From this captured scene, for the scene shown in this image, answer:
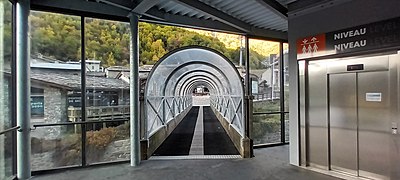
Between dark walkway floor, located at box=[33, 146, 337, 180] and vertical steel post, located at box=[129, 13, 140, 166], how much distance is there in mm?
317

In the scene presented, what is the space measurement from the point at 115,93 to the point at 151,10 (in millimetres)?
1885

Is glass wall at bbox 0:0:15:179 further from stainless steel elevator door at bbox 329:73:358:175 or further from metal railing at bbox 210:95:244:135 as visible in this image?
stainless steel elevator door at bbox 329:73:358:175

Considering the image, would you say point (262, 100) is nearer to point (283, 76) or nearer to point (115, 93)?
point (283, 76)

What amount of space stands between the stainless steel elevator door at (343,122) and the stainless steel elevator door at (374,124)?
4.0 inches

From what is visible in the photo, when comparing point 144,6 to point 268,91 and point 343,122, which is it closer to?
point 343,122

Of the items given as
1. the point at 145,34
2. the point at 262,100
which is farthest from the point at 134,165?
the point at 145,34

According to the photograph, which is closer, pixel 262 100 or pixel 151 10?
pixel 151 10

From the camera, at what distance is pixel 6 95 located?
4289 millimetres

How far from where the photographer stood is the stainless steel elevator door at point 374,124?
13.4 ft

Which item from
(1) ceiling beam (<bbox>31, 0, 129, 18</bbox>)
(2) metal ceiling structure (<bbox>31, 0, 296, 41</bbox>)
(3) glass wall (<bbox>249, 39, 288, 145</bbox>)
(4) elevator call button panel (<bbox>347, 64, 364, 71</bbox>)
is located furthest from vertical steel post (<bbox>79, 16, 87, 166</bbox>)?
(4) elevator call button panel (<bbox>347, 64, 364, 71</bbox>)

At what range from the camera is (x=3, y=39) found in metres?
4.21

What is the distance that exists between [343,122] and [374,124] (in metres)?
0.52

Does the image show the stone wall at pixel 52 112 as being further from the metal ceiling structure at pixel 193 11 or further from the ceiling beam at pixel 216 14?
the ceiling beam at pixel 216 14

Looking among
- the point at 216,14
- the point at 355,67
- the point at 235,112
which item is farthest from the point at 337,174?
the point at 216,14
